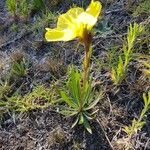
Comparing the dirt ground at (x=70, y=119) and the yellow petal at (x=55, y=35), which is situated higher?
the yellow petal at (x=55, y=35)

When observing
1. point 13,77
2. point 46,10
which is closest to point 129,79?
point 13,77

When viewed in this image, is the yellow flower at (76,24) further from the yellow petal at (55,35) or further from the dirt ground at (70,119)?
the dirt ground at (70,119)

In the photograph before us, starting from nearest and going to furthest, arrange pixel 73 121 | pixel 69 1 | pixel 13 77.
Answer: pixel 73 121, pixel 13 77, pixel 69 1

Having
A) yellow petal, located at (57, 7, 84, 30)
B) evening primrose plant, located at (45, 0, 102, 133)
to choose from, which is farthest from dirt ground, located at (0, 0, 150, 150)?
yellow petal, located at (57, 7, 84, 30)

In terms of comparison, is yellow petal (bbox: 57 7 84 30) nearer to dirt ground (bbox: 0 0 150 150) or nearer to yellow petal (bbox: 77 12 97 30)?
yellow petal (bbox: 77 12 97 30)

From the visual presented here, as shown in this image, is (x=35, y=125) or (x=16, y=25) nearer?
(x=35, y=125)

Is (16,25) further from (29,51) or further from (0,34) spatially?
(29,51)

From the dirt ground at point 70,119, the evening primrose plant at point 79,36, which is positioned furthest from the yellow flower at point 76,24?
the dirt ground at point 70,119

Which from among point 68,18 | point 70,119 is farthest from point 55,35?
point 70,119
